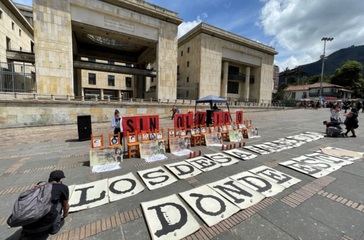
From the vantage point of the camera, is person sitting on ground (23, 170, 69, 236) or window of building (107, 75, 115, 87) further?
window of building (107, 75, 115, 87)

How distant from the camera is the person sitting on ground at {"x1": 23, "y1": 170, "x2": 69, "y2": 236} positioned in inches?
104

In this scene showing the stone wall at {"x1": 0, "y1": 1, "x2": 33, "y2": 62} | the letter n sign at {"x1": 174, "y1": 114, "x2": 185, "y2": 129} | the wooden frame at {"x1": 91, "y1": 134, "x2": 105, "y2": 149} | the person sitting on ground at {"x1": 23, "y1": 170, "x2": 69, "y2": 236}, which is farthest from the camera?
the stone wall at {"x1": 0, "y1": 1, "x2": 33, "y2": 62}

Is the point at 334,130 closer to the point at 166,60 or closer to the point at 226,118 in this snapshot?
the point at 226,118

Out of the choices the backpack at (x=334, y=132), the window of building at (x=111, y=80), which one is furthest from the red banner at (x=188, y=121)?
the window of building at (x=111, y=80)

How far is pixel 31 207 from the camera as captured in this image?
8.18 feet

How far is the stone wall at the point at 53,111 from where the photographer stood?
1492 cm

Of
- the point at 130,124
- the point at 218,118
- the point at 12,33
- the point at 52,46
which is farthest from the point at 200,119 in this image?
the point at 12,33

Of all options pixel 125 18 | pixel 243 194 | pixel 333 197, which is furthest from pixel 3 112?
pixel 333 197

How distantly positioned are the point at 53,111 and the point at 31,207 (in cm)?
1710

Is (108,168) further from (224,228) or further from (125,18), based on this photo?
(125,18)

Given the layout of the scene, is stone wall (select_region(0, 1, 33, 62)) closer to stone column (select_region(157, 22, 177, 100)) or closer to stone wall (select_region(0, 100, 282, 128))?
stone wall (select_region(0, 100, 282, 128))

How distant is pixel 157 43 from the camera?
88.7 ft

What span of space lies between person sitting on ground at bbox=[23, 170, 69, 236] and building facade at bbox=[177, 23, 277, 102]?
32.1 meters

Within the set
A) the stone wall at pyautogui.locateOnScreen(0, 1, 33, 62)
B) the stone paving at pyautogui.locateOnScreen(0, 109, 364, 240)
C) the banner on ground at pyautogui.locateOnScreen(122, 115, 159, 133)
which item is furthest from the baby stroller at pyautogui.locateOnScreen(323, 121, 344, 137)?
the stone wall at pyautogui.locateOnScreen(0, 1, 33, 62)
